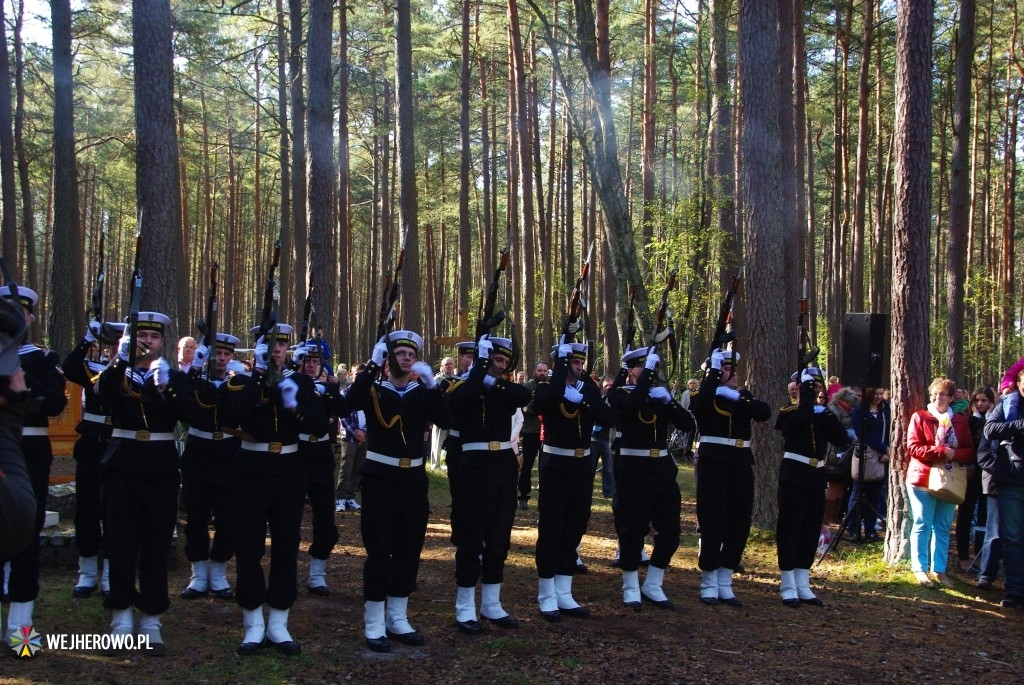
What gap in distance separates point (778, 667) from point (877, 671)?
735 millimetres

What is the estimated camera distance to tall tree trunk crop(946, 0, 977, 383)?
51.7 feet

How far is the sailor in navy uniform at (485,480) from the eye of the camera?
690 cm

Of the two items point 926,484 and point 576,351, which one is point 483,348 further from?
point 926,484

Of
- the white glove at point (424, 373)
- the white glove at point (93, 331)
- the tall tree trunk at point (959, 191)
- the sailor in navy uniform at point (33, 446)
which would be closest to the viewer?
the sailor in navy uniform at point (33, 446)

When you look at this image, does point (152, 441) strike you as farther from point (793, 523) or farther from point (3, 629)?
point (793, 523)

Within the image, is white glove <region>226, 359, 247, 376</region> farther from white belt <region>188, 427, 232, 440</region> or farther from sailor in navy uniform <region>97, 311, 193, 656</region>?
white belt <region>188, 427, 232, 440</region>

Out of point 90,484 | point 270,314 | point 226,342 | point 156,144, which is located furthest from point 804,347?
point 156,144

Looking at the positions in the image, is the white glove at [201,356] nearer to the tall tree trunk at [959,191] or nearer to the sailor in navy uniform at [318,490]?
the sailor in navy uniform at [318,490]

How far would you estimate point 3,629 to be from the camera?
609 cm

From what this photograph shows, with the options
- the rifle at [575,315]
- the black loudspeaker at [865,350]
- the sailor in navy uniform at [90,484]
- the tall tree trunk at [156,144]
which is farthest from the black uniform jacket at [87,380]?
the black loudspeaker at [865,350]

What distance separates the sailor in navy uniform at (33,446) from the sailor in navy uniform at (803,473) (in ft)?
19.1

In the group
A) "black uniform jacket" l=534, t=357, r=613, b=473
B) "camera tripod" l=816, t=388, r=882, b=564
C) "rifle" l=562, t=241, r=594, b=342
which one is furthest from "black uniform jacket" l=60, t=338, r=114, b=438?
"camera tripod" l=816, t=388, r=882, b=564

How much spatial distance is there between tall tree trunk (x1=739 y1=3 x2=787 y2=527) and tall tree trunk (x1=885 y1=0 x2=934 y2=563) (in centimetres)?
140

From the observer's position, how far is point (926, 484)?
895 cm
